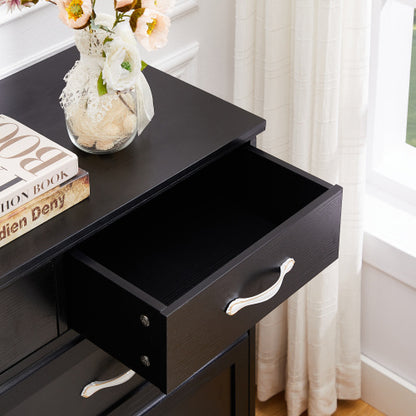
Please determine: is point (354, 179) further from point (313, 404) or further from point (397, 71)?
point (313, 404)

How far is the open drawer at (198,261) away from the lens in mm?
1129

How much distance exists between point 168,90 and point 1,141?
0.34 meters

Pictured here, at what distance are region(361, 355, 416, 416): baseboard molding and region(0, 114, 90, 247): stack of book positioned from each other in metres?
1.17

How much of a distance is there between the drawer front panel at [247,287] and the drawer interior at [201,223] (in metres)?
0.08

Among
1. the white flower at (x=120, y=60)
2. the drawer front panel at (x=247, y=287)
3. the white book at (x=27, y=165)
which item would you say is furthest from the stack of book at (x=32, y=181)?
the drawer front panel at (x=247, y=287)

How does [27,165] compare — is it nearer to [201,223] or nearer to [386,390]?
[201,223]

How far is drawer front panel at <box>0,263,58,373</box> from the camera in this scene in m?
1.13

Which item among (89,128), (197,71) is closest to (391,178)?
(197,71)

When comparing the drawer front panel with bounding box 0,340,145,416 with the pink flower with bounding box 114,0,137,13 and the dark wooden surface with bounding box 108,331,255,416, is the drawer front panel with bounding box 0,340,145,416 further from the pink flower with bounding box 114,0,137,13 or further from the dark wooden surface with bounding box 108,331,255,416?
the pink flower with bounding box 114,0,137,13

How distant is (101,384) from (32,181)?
0.36 m

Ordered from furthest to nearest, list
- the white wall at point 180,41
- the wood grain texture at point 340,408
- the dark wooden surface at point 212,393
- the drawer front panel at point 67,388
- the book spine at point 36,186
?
1. the wood grain texture at point 340,408
2. the white wall at point 180,41
3. the dark wooden surface at point 212,393
4. the drawer front panel at point 67,388
5. the book spine at point 36,186

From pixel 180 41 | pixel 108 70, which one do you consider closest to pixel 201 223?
pixel 108 70

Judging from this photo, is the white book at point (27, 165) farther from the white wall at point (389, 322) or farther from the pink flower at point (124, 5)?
the white wall at point (389, 322)

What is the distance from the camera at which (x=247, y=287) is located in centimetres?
120
